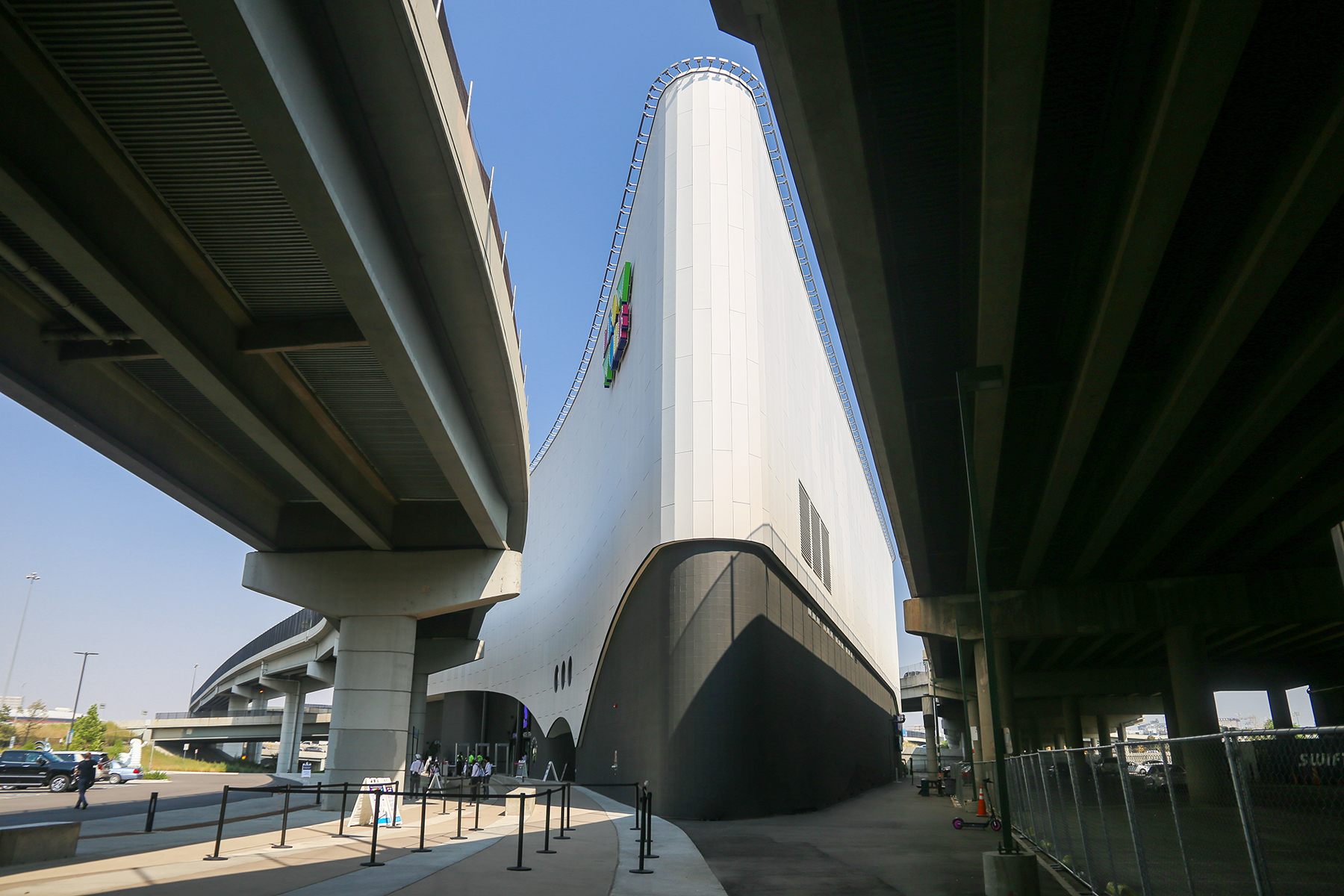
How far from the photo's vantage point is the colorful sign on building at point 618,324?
36.9 metres

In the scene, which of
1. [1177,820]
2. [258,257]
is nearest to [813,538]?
[258,257]

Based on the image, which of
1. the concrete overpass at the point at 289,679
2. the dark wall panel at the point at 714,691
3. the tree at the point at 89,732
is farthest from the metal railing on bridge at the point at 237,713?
the dark wall panel at the point at 714,691

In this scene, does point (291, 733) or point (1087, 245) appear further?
point (291, 733)

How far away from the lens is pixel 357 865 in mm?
12781

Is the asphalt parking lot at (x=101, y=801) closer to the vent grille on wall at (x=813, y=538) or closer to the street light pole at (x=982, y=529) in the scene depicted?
the street light pole at (x=982, y=529)

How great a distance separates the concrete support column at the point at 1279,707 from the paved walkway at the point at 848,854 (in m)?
47.8

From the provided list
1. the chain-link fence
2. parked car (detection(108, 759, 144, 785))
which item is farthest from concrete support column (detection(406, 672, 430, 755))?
the chain-link fence

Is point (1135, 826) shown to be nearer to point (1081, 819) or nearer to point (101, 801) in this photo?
point (1081, 819)

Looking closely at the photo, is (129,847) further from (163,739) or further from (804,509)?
(163,739)

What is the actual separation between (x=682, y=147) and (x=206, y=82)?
80.0ft

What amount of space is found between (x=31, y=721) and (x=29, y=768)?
77.3 metres

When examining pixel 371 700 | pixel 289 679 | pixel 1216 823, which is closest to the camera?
pixel 1216 823

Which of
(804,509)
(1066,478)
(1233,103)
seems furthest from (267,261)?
(804,509)

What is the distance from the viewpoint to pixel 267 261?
13.8 metres
